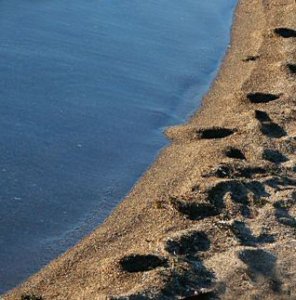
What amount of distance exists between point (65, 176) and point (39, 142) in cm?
95

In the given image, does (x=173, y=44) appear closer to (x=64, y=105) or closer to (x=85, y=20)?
(x=85, y=20)

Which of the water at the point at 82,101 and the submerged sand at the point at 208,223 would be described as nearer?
the submerged sand at the point at 208,223

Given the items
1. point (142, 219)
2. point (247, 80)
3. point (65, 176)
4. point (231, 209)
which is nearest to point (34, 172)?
point (65, 176)

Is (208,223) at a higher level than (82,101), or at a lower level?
lower

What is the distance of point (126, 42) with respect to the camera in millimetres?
15578

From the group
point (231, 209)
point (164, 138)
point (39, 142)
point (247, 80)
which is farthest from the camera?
point (247, 80)

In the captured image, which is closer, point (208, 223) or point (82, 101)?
point (208, 223)

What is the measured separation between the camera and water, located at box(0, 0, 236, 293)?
9359 mm

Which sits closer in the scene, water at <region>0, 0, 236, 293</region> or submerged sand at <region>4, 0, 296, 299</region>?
submerged sand at <region>4, 0, 296, 299</region>

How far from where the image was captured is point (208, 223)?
28.1 feet

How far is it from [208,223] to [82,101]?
463 cm

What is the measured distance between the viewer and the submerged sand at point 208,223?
7477mm

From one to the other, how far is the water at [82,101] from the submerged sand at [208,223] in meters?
0.38

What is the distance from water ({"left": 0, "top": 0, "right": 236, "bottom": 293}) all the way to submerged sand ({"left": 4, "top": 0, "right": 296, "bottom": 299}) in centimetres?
38
